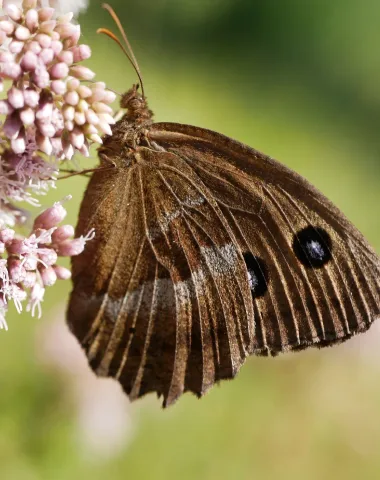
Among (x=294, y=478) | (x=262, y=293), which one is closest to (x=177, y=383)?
(x=262, y=293)

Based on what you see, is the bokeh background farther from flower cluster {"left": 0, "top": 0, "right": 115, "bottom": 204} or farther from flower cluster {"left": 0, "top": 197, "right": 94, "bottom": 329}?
flower cluster {"left": 0, "top": 197, "right": 94, "bottom": 329}

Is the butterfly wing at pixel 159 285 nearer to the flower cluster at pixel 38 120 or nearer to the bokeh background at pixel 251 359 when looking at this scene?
the flower cluster at pixel 38 120

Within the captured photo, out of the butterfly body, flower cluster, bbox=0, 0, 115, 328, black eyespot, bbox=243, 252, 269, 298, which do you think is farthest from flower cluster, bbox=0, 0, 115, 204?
black eyespot, bbox=243, 252, 269, 298

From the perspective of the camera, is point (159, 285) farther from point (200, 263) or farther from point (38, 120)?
point (38, 120)

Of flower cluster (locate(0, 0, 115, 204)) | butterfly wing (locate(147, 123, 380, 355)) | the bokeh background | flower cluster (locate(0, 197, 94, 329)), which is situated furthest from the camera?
the bokeh background

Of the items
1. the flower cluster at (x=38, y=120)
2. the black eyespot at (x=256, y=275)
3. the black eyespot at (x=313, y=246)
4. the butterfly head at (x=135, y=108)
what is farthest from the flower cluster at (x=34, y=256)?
the black eyespot at (x=313, y=246)

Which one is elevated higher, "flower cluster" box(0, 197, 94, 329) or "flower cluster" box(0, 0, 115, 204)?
"flower cluster" box(0, 0, 115, 204)

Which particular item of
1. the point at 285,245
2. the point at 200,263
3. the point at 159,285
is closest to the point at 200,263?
the point at 200,263

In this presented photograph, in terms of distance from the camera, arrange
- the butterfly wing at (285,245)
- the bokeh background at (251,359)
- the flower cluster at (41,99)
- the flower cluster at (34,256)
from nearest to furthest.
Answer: the flower cluster at (41,99) < the flower cluster at (34,256) < the butterfly wing at (285,245) < the bokeh background at (251,359)
